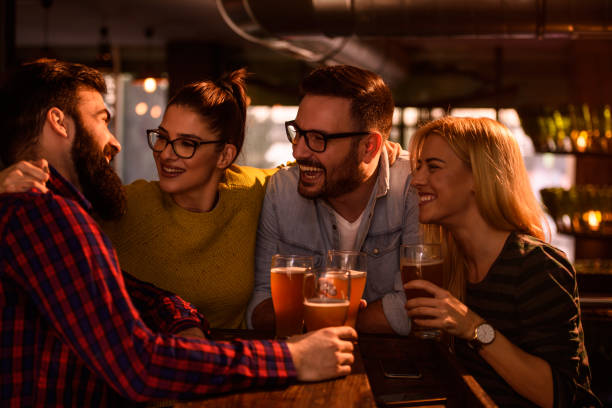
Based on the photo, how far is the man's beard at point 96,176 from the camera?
158 centimetres

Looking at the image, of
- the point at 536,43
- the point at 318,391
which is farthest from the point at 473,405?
the point at 536,43

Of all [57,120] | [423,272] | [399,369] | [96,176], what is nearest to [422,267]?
[423,272]

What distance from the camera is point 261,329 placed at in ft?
6.12

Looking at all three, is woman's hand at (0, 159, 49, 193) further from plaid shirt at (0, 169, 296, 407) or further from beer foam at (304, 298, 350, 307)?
beer foam at (304, 298, 350, 307)

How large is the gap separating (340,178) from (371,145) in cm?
19

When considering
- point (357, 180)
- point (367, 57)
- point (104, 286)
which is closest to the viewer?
point (104, 286)

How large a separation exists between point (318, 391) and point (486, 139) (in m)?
0.91

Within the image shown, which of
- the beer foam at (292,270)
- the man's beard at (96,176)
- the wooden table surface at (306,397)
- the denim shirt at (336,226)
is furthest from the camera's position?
the denim shirt at (336,226)

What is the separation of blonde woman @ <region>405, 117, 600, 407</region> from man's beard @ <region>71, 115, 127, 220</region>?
2.84 feet

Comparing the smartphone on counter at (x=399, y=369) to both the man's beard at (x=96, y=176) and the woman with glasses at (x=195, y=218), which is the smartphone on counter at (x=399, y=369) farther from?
the man's beard at (x=96, y=176)

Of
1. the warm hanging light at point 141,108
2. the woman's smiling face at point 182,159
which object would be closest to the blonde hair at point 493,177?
the woman's smiling face at point 182,159

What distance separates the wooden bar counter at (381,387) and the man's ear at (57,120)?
67 cm

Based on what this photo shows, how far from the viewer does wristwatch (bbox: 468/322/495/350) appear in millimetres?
1484

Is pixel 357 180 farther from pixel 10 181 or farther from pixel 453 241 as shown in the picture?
pixel 10 181
